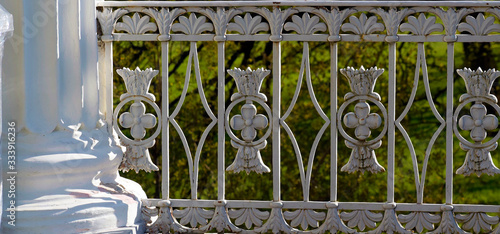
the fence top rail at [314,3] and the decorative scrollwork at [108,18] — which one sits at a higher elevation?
the fence top rail at [314,3]

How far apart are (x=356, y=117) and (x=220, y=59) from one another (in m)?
0.67

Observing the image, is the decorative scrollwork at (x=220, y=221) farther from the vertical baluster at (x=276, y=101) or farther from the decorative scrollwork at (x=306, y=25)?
the decorative scrollwork at (x=306, y=25)

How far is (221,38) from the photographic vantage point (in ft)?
8.75

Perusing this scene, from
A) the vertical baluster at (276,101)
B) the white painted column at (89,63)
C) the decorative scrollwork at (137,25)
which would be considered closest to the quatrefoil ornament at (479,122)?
the vertical baluster at (276,101)

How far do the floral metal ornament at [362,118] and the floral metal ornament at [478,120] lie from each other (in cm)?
37

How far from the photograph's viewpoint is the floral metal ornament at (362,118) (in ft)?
8.71

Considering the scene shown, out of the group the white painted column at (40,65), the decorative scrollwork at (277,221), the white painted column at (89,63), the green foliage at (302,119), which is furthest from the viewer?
the green foliage at (302,119)

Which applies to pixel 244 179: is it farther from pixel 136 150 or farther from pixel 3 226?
pixel 3 226

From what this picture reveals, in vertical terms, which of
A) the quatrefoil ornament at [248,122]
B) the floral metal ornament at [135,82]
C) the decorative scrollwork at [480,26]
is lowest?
the quatrefoil ornament at [248,122]

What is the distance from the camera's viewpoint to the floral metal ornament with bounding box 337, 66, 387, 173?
8.71 feet

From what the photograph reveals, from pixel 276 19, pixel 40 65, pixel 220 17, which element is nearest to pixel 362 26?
pixel 276 19

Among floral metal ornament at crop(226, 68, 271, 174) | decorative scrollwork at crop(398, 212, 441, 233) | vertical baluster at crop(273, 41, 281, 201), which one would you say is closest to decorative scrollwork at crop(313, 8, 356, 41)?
vertical baluster at crop(273, 41, 281, 201)

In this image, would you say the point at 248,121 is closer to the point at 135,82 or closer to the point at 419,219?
the point at 135,82

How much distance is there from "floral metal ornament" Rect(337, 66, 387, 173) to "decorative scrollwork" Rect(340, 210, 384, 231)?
191 millimetres
